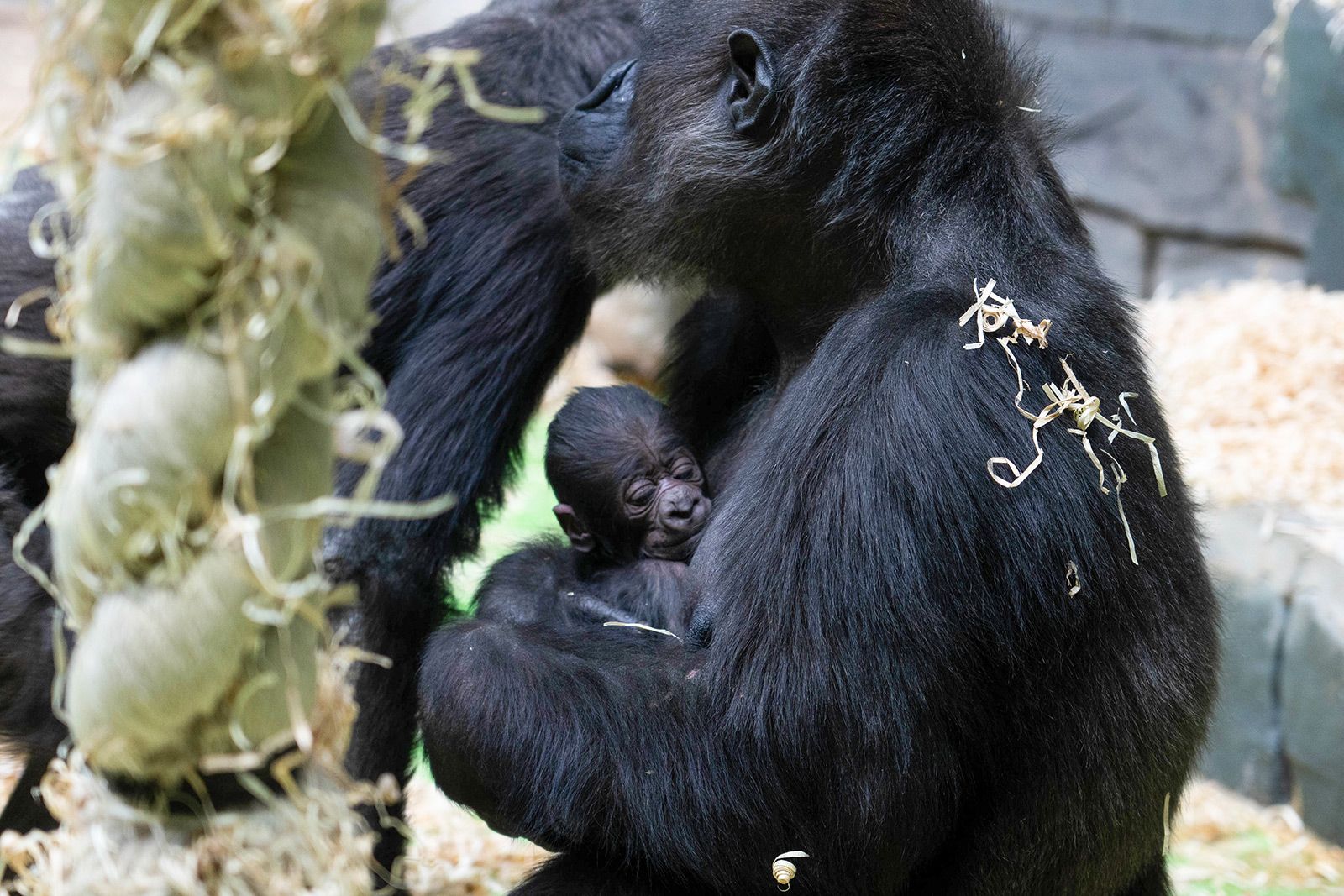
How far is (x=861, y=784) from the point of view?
1958 mm

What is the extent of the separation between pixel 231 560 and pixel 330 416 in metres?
0.14

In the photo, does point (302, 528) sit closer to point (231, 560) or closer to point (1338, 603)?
point (231, 560)

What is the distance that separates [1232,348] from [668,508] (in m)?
3.80

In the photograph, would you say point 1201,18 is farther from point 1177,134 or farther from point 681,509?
point 681,509

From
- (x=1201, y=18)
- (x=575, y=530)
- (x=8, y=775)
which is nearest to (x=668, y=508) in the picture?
(x=575, y=530)

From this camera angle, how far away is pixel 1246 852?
3848 millimetres

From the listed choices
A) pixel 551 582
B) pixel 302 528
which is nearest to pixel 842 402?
pixel 551 582

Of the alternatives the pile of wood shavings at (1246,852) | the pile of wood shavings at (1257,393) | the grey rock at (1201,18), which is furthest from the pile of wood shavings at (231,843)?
the grey rock at (1201,18)

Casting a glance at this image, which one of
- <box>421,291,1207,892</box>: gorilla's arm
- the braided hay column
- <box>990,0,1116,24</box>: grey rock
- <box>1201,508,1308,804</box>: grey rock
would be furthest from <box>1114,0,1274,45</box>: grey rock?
the braided hay column

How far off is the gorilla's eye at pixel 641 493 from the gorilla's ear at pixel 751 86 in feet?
2.62

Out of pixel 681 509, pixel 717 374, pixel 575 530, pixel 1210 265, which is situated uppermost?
pixel 717 374

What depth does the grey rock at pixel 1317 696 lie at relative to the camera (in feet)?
13.1

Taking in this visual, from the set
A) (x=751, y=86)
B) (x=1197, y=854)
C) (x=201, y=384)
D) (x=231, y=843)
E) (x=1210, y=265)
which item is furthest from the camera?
(x=1210, y=265)

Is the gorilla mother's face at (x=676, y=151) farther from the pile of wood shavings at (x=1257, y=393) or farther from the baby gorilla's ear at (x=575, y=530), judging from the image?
the pile of wood shavings at (x=1257, y=393)
